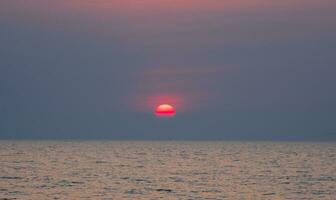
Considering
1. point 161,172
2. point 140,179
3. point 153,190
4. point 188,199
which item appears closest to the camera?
point 188,199

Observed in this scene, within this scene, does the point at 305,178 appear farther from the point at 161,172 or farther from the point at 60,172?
the point at 60,172

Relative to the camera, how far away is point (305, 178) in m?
79.4

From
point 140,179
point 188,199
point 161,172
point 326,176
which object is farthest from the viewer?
point 161,172

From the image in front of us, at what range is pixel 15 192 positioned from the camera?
5966 centimetres

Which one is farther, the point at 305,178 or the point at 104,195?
the point at 305,178

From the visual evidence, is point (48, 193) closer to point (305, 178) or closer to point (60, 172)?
point (60, 172)

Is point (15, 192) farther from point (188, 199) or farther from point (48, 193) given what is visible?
point (188, 199)

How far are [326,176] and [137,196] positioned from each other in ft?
111

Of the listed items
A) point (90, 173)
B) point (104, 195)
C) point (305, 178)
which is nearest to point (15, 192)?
point (104, 195)

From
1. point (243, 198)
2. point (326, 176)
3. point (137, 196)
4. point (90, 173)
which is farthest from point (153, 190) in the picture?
point (326, 176)

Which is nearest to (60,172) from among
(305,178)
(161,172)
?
(161,172)

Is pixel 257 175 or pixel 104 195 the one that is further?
pixel 257 175

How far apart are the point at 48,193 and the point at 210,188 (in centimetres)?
1687

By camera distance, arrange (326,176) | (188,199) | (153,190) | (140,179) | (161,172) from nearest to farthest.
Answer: (188,199) → (153,190) → (140,179) → (326,176) → (161,172)
